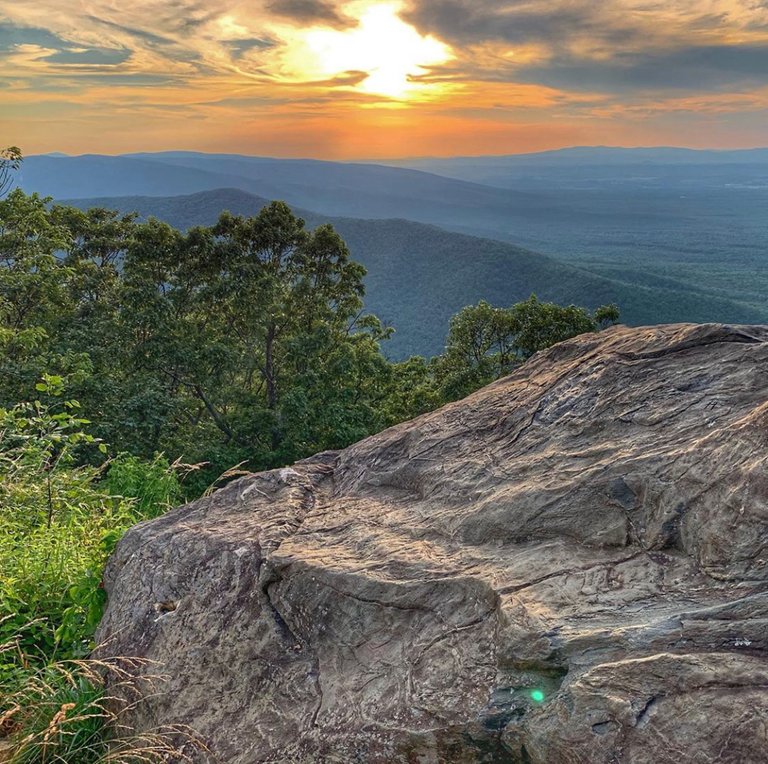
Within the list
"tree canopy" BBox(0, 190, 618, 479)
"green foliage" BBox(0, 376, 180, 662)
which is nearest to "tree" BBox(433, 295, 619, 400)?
"tree canopy" BBox(0, 190, 618, 479)

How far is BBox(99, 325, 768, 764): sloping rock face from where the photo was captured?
13.3 feet

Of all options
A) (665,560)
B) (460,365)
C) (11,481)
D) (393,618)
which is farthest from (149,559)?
(460,365)

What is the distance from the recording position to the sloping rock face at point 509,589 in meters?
4.04

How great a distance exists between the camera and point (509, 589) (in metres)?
4.99

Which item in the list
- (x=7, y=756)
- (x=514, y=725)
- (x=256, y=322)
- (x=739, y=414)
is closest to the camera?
(x=514, y=725)

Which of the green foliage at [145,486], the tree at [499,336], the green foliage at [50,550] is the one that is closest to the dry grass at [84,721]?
the green foliage at [50,550]

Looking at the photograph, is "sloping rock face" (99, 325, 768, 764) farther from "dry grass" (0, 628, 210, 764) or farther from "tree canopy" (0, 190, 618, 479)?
"tree canopy" (0, 190, 618, 479)

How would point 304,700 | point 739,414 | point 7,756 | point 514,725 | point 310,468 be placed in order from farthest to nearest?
point 310,468, point 739,414, point 304,700, point 7,756, point 514,725

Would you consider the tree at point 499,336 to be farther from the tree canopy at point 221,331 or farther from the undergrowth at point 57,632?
the undergrowth at point 57,632

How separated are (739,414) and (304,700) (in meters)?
4.38

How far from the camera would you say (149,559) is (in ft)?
21.6

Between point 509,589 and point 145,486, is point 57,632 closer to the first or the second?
point 509,589

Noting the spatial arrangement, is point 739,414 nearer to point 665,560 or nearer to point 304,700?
point 665,560

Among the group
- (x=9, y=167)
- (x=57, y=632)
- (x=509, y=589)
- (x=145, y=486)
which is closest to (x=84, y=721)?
(x=57, y=632)
